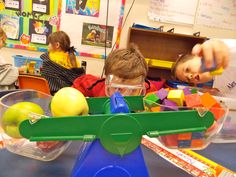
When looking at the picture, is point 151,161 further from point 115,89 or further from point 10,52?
point 10,52

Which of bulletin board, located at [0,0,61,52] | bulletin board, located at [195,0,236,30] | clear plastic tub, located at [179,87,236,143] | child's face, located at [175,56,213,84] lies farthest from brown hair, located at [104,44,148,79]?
bulletin board, located at [195,0,236,30]

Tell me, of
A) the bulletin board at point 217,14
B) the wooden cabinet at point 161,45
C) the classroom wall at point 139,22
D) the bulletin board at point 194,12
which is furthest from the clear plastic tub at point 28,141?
the bulletin board at point 217,14

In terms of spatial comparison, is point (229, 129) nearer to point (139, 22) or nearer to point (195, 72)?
point (195, 72)

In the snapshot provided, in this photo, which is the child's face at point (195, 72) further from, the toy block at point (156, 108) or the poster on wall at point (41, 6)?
the poster on wall at point (41, 6)

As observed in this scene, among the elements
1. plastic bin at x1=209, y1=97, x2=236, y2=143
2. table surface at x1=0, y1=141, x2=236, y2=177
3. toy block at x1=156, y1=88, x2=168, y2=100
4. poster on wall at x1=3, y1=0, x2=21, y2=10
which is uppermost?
poster on wall at x1=3, y1=0, x2=21, y2=10

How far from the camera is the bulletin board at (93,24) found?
253 centimetres

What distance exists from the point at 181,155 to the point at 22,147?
0.39 meters

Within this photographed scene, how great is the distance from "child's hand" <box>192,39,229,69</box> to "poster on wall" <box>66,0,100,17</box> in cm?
221

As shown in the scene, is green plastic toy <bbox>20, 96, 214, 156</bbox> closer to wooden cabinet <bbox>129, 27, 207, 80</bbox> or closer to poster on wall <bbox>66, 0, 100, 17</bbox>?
wooden cabinet <bbox>129, 27, 207, 80</bbox>

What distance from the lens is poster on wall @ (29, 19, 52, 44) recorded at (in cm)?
256

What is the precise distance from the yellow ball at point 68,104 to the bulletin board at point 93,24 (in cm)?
218

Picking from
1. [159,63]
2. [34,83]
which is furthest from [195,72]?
[159,63]

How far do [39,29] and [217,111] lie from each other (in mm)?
2405


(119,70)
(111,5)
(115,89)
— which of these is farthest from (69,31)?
(115,89)
